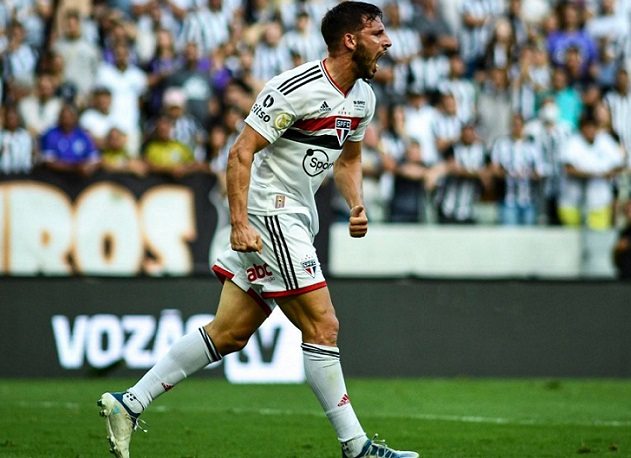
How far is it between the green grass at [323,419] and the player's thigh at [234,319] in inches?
35.9

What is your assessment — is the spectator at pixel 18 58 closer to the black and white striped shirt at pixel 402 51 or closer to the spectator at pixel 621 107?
the black and white striped shirt at pixel 402 51

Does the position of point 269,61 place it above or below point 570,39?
below

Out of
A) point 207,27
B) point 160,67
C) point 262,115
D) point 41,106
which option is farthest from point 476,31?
point 262,115

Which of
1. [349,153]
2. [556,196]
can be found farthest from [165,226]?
[349,153]

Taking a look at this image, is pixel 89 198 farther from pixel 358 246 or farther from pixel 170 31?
pixel 170 31

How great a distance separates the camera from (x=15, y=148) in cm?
1310

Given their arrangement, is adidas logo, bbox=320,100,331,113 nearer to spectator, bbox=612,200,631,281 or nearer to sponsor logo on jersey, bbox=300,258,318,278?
sponsor logo on jersey, bbox=300,258,318,278

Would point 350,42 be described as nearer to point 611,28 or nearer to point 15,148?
point 15,148

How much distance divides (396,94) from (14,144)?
197 inches

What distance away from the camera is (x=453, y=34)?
665 inches

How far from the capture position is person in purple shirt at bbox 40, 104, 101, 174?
1290 centimetres

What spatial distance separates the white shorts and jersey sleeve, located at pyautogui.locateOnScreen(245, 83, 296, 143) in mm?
480

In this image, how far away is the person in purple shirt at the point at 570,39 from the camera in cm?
1652

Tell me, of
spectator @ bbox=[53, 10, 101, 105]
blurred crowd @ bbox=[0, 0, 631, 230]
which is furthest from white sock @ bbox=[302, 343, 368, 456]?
spectator @ bbox=[53, 10, 101, 105]
